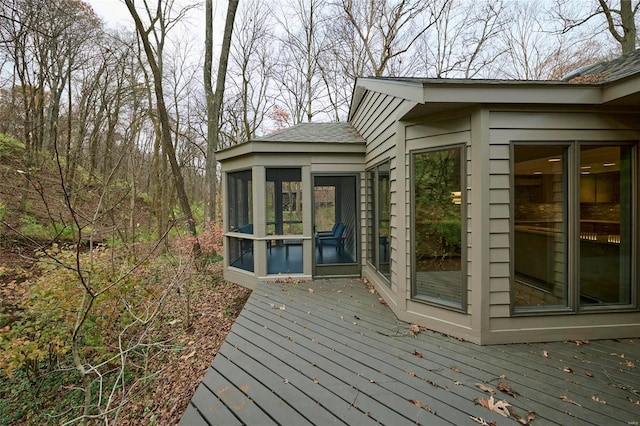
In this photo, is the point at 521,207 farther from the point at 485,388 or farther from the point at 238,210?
the point at 238,210

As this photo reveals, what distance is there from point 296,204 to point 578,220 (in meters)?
4.84

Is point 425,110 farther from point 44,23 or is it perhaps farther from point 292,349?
point 44,23

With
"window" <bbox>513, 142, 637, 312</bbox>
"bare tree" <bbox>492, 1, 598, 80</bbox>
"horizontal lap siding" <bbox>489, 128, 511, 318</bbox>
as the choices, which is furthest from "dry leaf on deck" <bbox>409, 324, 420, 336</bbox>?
"bare tree" <bbox>492, 1, 598, 80</bbox>

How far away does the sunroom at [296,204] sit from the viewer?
5102 mm

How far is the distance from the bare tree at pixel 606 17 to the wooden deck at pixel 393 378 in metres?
9.24

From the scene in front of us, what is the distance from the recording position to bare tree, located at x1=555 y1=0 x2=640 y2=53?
7.62 metres

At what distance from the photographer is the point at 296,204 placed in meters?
6.55

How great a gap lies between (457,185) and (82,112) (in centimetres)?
1334

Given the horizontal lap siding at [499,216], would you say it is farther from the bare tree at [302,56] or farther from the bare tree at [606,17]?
the bare tree at [302,56]

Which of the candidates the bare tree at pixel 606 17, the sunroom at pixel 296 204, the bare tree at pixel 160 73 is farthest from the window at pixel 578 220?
the bare tree at pixel 606 17

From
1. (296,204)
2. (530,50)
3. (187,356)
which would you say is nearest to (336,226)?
(296,204)

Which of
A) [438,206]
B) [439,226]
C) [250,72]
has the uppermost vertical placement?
[250,72]

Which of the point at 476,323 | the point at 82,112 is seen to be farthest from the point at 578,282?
the point at 82,112

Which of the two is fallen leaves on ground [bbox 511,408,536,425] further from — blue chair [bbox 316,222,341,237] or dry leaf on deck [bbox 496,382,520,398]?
blue chair [bbox 316,222,341,237]
